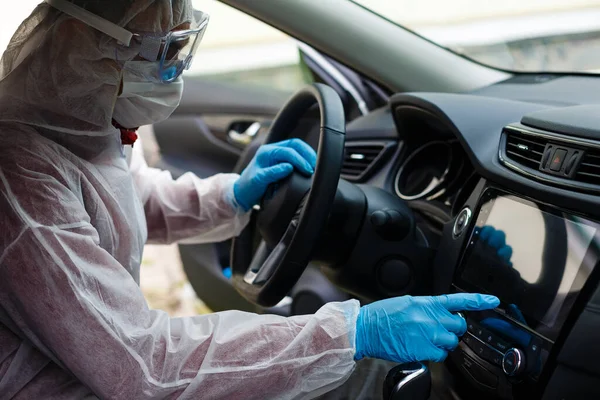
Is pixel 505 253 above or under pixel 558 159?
under

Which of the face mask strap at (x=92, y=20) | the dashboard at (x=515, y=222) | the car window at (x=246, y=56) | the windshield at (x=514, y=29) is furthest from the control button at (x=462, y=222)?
the car window at (x=246, y=56)

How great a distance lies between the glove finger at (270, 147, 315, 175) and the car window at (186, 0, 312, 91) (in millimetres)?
1385

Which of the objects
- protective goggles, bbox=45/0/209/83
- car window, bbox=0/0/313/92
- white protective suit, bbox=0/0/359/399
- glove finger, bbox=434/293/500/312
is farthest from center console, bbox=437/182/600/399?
car window, bbox=0/0/313/92

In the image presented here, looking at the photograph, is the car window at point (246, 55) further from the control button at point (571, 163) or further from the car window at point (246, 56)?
the control button at point (571, 163)

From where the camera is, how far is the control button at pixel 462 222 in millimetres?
1423

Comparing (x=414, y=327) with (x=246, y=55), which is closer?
(x=414, y=327)

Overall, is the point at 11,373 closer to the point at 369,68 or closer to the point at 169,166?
the point at 369,68

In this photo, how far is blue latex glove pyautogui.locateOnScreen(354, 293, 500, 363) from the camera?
1.15 metres

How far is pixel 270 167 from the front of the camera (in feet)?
5.16

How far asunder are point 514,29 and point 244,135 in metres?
1.56

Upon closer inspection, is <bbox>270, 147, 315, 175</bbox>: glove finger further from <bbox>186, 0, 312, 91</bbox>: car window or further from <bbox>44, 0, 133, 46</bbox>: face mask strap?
<bbox>186, 0, 312, 91</bbox>: car window

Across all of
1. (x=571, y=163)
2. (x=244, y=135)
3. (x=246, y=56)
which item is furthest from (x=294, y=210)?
(x=246, y=56)

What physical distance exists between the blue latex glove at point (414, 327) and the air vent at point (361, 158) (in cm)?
67

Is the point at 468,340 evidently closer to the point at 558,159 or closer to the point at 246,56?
the point at 558,159
